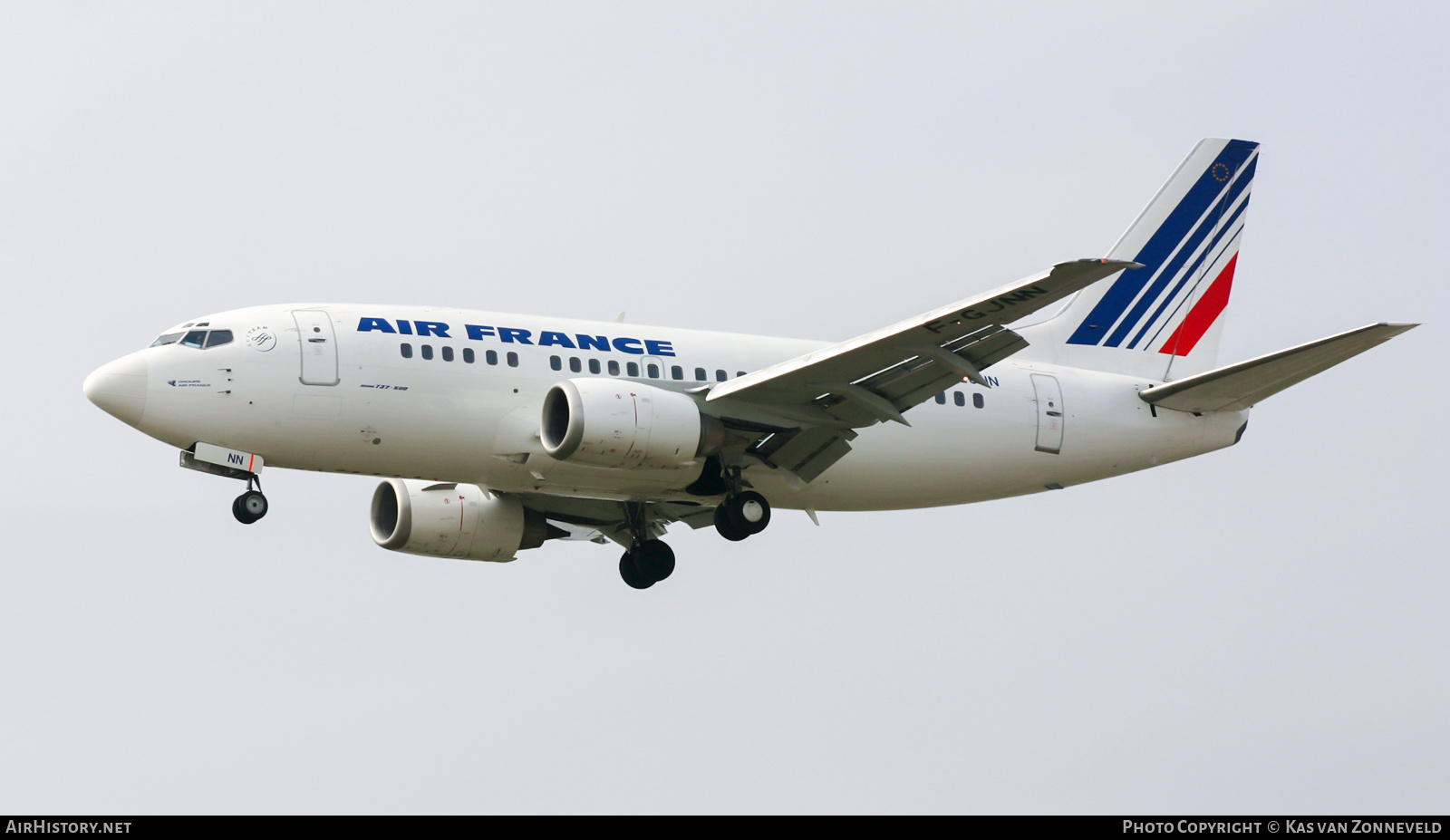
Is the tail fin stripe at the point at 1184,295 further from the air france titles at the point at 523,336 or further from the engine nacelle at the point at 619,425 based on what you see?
the engine nacelle at the point at 619,425

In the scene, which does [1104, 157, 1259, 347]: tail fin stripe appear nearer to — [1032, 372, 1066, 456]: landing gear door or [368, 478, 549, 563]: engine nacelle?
[1032, 372, 1066, 456]: landing gear door

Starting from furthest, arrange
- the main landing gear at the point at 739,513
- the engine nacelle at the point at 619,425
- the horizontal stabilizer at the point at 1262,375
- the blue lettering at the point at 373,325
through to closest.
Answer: the main landing gear at the point at 739,513, the blue lettering at the point at 373,325, the engine nacelle at the point at 619,425, the horizontal stabilizer at the point at 1262,375

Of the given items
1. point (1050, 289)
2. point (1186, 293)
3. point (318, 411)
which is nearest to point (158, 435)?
point (318, 411)

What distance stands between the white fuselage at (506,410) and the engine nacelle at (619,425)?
26.8 inches

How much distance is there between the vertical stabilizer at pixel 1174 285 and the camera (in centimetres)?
3678

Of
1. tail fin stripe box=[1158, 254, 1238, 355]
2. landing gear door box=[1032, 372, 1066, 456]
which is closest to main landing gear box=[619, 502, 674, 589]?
landing gear door box=[1032, 372, 1066, 456]

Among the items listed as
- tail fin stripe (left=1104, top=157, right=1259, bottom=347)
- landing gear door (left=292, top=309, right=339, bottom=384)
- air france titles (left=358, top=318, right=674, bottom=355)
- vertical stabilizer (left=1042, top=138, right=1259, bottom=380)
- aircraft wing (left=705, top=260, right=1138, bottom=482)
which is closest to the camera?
aircraft wing (left=705, top=260, right=1138, bottom=482)

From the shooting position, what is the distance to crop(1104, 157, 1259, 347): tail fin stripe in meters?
37.2

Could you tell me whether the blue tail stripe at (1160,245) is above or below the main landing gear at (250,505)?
above

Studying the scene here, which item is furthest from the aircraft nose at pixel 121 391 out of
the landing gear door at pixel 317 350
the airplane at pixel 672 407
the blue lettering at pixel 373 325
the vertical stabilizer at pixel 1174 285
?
the vertical stabilizer at pixel 1174 285

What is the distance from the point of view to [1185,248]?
3856cm

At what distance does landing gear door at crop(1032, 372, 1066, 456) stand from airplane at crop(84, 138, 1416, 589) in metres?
0.04

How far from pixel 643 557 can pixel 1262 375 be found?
12.5 metres

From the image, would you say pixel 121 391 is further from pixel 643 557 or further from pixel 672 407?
pixel 643 557
